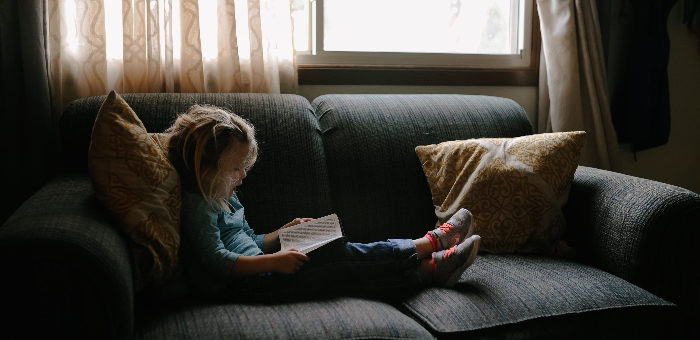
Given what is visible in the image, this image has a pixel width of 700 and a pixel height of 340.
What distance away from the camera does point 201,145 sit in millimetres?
1440

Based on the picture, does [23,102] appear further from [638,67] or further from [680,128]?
[680,128]

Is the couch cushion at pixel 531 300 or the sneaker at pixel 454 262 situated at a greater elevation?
the sneaker at pixel 454 262

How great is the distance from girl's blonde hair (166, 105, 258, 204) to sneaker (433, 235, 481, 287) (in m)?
0.60

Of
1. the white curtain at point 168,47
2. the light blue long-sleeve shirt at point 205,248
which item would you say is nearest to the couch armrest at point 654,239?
the light blue long-sleeve shirt at point 205,248

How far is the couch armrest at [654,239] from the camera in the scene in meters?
1.46

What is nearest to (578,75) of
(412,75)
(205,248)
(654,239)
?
(412,75)

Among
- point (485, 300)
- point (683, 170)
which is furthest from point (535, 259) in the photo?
point (683, 170)

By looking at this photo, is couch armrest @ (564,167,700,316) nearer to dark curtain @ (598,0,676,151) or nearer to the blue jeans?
the blue jeans

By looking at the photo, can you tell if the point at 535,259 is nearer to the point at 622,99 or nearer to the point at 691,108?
the point at 622,99

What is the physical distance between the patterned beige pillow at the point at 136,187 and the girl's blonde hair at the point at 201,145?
8 cm

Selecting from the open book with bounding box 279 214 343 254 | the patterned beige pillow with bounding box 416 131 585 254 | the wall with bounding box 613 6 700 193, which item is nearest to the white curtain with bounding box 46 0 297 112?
the open book with bounding box 279 214 343 254

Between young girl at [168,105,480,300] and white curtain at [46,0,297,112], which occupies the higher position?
white curtain at [46,0,297,112]

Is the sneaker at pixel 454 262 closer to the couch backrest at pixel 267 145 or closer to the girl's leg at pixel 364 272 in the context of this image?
the girl's leg at pixel 364 272

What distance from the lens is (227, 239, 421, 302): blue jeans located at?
1387mm
